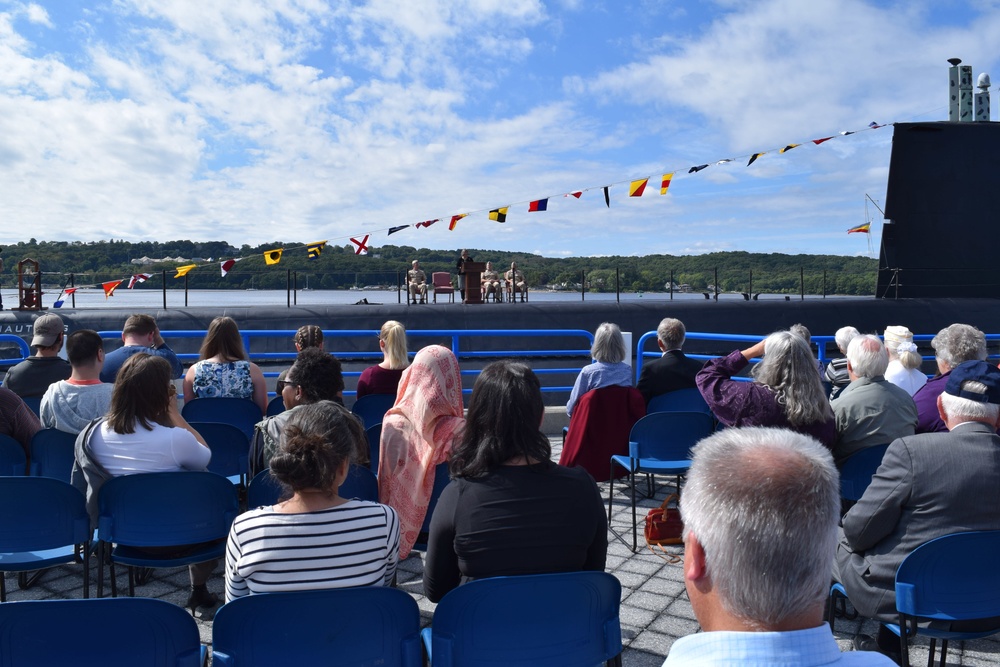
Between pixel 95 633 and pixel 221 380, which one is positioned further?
pixel 221 380

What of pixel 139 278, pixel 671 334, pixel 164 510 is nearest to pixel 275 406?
pixel 164 510

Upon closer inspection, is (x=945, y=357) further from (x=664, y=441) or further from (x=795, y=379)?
(x=664, y=441)

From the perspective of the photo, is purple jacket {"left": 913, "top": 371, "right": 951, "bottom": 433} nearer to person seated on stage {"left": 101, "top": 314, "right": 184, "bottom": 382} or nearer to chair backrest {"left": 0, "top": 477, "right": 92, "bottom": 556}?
chair backrest {"left": 0, "top": 477, "right": 92, "bottom": 556}

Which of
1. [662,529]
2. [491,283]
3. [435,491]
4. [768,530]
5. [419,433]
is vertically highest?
[491,283]

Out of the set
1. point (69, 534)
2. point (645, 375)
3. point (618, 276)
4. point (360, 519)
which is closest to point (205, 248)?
point (618, 276)

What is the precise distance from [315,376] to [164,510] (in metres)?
1.18

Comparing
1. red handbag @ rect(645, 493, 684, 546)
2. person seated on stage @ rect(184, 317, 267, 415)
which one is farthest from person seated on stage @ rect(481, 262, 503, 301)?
red handbag @ rect(645, 493, 684, 546)

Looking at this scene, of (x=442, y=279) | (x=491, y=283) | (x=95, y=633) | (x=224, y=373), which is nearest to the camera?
(x=95, y=633)

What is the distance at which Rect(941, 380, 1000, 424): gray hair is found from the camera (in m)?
3.03

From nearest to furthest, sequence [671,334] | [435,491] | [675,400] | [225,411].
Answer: [435,491] → [225,411] → [675,400] → [671,334]

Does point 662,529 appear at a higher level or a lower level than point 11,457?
lower

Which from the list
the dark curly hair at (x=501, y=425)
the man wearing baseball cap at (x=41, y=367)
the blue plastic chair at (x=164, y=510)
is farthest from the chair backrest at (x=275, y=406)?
the dark curly hair at (x=501, y=425)

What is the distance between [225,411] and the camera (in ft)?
18.1

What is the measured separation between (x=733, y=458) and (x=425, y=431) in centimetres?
263
